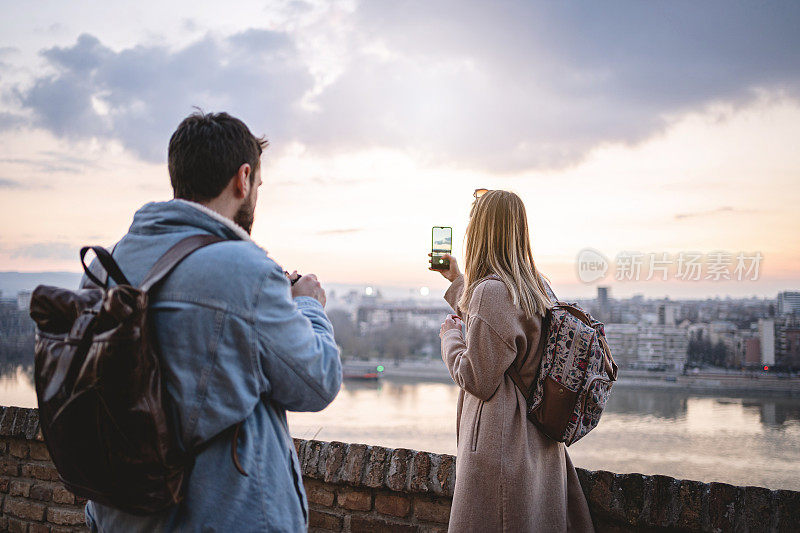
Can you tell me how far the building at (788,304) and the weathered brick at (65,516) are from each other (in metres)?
17.9

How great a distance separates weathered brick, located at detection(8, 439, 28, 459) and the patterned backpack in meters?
2.16

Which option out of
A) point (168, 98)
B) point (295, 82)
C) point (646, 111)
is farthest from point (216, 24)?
point (646, 111)

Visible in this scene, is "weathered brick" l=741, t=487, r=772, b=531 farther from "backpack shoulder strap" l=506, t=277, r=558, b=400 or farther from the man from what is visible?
the man

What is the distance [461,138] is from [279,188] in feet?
40.2

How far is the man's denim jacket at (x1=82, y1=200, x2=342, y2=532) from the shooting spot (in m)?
0.94

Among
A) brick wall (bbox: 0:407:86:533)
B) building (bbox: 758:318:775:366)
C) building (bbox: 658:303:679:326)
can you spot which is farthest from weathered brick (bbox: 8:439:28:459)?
building (bbox: 658:303:679:326)

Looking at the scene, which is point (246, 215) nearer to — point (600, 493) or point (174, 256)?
point (174, 256)

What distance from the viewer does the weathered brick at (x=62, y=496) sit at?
233 centimetres

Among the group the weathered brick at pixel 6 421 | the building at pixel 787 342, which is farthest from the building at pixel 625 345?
the weathered brick at pixel 6 421

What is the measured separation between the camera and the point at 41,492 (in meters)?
2.39

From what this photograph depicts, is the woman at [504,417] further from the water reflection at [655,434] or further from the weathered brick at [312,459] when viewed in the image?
the water reflection at [655,434]

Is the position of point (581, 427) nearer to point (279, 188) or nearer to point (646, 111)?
point (279, 188)

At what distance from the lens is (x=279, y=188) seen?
1140 inches

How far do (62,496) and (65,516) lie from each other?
78mm
